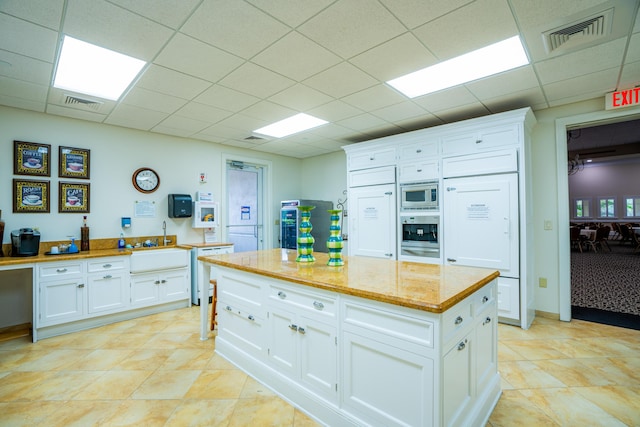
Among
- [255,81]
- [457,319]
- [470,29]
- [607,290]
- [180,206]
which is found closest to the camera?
[457,319]

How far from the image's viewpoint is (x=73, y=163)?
3873mm

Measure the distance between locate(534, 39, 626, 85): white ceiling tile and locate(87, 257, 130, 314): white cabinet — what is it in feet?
16.1

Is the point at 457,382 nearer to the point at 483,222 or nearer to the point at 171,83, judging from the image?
the point at 483,222

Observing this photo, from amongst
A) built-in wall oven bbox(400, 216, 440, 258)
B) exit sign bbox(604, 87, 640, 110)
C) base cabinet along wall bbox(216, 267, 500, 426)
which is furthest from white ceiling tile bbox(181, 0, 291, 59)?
exit sign bbox(604, 87, 640, 110)

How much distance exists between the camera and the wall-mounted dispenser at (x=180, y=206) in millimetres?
4586

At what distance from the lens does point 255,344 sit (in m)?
2.40

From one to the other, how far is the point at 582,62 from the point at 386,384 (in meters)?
3.02

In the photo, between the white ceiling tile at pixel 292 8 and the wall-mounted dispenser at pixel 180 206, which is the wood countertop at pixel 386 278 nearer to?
the white ceiling tile at pixel 292 8

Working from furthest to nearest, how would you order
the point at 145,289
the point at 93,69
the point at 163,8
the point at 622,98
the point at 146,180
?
the point at 146,180 < the point at 145,289 < the point at 622,98 < the point at 93,69 < the point at 163,8

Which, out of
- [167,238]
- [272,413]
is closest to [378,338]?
[272,413]

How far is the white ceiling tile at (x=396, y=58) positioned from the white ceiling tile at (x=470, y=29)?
8 centimetres

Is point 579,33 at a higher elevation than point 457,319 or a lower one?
higher

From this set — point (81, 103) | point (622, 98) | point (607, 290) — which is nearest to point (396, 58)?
point (622, 98)

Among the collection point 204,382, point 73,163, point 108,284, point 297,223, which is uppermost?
point 73,163
